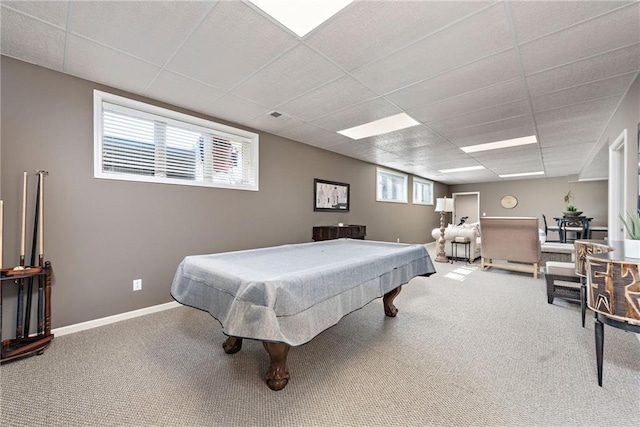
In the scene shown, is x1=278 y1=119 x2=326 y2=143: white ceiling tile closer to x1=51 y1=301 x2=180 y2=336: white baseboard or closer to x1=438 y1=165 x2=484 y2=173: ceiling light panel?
x1=51 y1=301 x2=180 y2=336: white baseboard

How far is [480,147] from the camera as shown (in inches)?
193

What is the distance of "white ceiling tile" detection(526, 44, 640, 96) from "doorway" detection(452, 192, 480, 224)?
837 cm

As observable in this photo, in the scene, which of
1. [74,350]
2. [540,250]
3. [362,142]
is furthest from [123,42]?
[540,250]

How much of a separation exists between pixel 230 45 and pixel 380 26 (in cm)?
113

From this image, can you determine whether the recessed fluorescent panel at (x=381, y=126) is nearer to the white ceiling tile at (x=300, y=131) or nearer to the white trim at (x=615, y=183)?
the white ceiling tile at (x=300, y=131)

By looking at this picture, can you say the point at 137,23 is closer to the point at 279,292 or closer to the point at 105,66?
the point at 105,66

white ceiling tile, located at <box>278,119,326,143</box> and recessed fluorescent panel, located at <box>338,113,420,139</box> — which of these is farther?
white ceiling tile, located at <box>278,119,326,143</box>

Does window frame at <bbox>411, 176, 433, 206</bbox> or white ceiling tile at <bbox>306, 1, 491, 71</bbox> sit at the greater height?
white ceiling tile at <bbox>306, 1, 491, 71</bbox>

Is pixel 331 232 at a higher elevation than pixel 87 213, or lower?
lower

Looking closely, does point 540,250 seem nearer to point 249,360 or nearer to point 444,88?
point 444,88

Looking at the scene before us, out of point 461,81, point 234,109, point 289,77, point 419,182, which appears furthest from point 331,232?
point 419,182

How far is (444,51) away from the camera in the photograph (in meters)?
2.04

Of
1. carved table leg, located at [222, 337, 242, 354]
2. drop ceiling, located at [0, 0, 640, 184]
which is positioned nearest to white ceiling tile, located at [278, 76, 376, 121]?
drop ceiling, located at [0, 0, 640, 184]

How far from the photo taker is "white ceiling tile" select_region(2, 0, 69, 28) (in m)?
1.60
